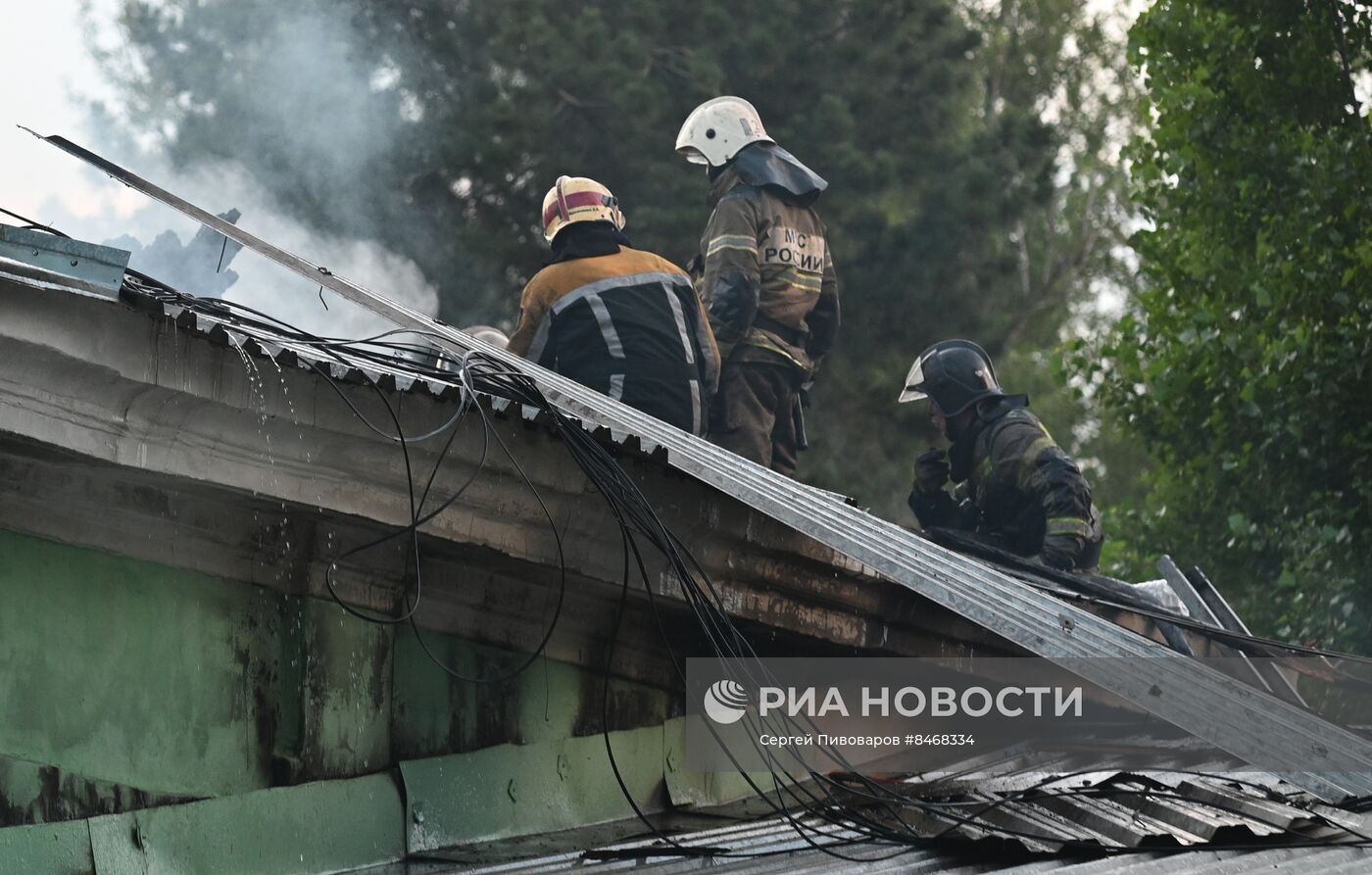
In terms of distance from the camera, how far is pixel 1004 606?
516 centimetres

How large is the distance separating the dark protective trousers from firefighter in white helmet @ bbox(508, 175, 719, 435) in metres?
0.86

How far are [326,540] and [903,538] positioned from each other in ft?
6.13

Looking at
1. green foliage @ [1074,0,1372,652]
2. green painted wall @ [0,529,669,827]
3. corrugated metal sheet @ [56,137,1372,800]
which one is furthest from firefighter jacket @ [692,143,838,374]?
green foliage @ [1074,0,1372,652]

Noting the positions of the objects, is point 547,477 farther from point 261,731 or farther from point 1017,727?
point 1017,727

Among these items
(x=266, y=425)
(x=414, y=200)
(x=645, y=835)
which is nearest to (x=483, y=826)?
(x=645, y=835)

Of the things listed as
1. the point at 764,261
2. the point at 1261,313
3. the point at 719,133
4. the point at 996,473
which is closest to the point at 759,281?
the point at 764,261

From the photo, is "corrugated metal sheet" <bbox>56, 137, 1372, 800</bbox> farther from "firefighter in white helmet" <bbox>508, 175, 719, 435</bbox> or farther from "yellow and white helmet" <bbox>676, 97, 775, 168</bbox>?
"yellow and white helmet" <bbox>676, 97, 775, 168</bbox>

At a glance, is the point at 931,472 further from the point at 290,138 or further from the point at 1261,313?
the point at 290,138

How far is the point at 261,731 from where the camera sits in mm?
5273

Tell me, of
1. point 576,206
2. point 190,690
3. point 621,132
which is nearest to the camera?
point 190,690

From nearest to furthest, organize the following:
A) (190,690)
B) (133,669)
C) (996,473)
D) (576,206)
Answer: (133,669)
(190,690)
(576,206)
(996,473)

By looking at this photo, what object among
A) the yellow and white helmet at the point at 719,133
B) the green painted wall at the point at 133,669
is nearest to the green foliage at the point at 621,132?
the yellow and white helmet at the point at 719,133

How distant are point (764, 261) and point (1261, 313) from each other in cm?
696

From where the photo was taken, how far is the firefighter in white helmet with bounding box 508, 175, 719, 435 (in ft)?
25.0
